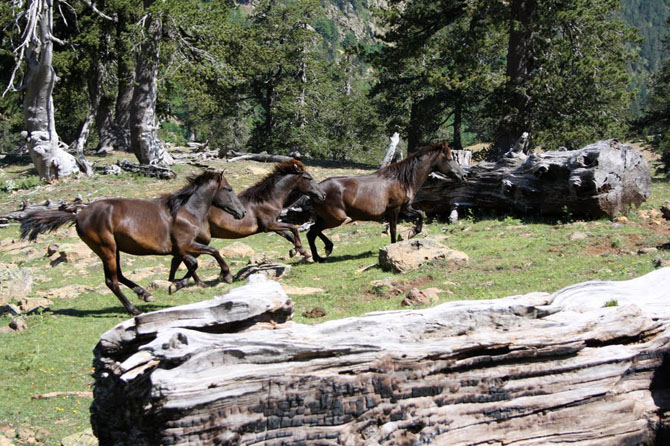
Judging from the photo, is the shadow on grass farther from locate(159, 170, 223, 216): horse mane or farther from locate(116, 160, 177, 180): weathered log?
locate(116, 160, 177, 180): weathered log

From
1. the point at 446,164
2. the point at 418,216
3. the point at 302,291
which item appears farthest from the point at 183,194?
the point at 446,164

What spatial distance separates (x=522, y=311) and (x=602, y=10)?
67.2ft

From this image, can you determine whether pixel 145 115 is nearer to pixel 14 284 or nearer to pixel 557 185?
pixel 14 284

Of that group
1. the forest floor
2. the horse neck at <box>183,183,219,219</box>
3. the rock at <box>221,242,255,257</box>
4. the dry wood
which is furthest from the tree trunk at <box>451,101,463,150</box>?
the dry wood

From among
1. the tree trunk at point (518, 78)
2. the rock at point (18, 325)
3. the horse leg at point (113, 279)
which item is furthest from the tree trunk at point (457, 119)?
the rock at point (18, 325)

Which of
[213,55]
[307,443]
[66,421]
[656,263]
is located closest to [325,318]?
[66,421]

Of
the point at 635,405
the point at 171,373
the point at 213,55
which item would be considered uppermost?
the point at 213,55

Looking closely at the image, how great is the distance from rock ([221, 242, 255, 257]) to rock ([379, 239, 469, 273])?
411cm

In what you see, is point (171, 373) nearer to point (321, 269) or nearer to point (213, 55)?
point (321, 269)

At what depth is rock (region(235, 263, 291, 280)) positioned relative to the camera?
11.9 metres

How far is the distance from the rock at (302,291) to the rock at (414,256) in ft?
4.79

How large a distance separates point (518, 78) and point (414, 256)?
521 inches

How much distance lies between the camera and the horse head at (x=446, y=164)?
1455 centimetres

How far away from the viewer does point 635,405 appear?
17.9 feet
